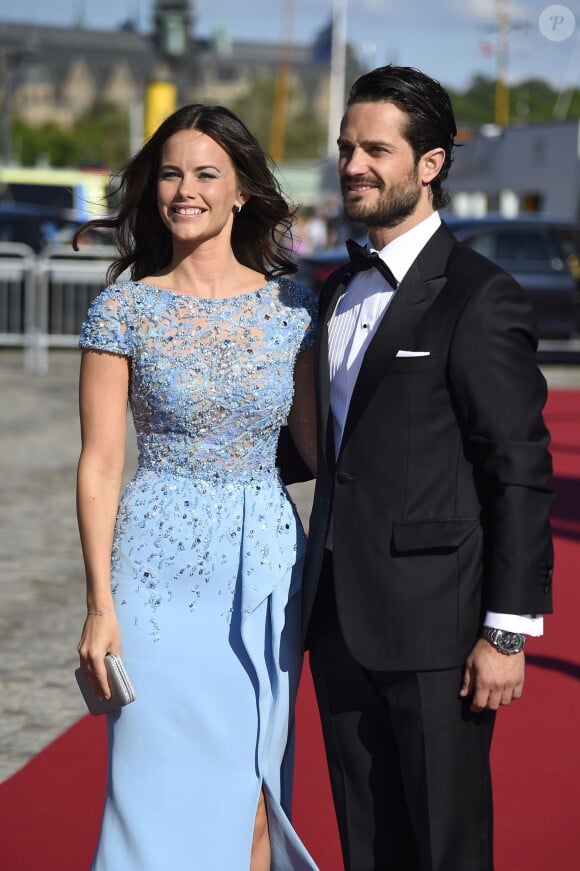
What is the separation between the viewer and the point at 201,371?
290cm

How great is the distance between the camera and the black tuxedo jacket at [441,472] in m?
2.54

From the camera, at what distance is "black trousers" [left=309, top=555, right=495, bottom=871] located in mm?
2680

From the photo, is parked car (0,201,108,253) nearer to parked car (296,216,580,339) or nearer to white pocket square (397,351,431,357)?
parked car (296,216,580,339)

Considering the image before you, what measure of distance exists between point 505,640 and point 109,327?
107cm

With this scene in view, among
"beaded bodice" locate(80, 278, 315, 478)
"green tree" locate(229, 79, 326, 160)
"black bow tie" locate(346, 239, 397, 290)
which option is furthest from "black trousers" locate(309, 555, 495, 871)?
"green tree" locate(229, 79, 326, 160)

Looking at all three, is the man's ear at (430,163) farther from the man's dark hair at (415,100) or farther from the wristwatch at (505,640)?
the wristwatch at (505,640)

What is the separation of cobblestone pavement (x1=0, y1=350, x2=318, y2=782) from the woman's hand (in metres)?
1.74

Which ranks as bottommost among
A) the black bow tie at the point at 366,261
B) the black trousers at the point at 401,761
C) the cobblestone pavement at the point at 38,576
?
the cobblestone pavement at the point at 38,576

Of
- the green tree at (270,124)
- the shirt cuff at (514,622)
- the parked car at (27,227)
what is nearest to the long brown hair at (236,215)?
the shirt cuff at (514,622)

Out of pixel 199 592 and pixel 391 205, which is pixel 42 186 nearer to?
pixel 199 592

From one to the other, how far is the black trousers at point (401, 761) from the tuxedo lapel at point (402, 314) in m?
0.41

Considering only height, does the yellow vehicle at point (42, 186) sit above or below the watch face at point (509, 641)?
above

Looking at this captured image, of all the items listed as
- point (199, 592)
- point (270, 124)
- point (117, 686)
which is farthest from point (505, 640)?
point (270, 124)

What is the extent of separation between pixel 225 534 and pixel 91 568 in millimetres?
298
